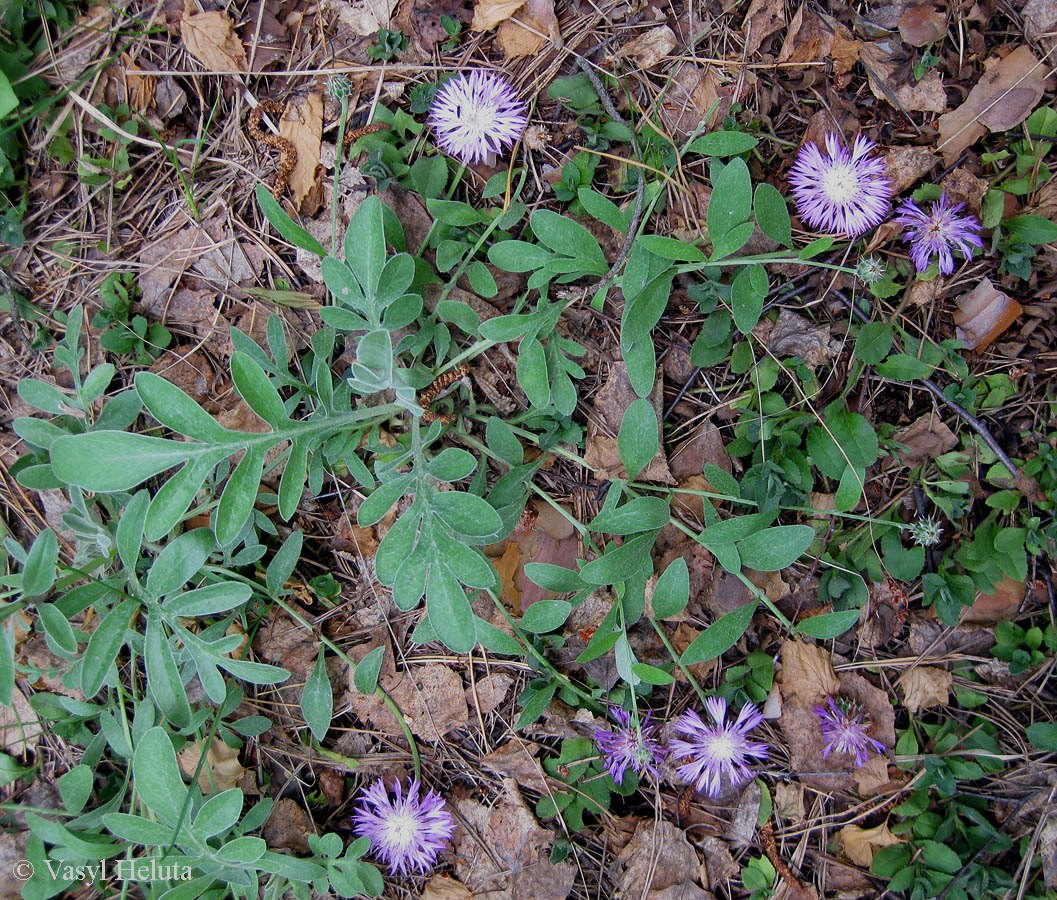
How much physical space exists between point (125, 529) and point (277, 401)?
1.49 feet

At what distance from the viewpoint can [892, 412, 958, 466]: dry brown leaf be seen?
201 centimetres

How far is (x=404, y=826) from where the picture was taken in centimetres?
200

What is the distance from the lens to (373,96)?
6.56ft

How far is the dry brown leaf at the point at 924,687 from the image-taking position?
206 centimetres

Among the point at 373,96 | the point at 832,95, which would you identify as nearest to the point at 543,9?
the point at 373,96

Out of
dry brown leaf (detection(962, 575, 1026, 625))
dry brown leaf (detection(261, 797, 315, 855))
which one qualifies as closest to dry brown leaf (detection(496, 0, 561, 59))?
dry brown leaf (detection(962, 575, 1026, 625))

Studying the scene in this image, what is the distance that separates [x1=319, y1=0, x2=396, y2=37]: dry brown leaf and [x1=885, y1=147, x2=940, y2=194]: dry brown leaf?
144cm

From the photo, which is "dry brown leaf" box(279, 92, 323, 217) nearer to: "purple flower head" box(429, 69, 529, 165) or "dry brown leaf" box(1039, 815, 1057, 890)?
"purple flower head" box(429, 69, 529, 165)

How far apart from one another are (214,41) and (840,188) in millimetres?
1785

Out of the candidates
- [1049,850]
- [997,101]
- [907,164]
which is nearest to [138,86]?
[907,164]

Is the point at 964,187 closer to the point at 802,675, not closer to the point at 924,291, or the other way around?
the point at 924,291

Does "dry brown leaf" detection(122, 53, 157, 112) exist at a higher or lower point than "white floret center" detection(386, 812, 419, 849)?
higher

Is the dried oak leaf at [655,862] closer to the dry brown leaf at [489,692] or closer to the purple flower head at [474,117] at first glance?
the dry brown leaf at [489,692]

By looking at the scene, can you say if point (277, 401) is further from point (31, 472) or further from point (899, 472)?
point (899, 472)
